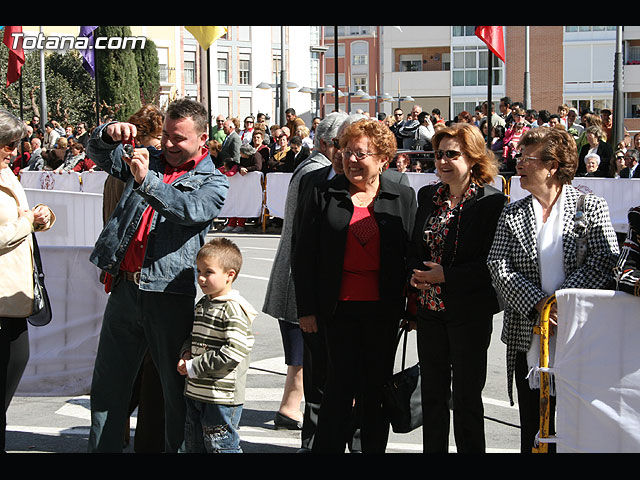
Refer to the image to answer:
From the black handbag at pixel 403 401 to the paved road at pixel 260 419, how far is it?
0.76m

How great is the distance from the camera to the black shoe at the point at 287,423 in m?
6.25

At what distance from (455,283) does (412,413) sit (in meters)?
0.82

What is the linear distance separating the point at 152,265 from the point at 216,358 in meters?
0.58

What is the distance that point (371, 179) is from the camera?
5.06 meters

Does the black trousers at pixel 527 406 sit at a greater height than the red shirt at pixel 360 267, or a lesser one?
lesser

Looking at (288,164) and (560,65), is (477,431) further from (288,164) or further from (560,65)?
(560,65)

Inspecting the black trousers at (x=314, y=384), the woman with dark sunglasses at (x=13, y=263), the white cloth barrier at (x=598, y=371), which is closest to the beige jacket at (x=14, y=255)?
the woman with dark sunglasses at (x=13, y=263)

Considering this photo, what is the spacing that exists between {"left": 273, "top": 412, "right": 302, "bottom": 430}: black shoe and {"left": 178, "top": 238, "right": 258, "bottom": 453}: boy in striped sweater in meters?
1.49

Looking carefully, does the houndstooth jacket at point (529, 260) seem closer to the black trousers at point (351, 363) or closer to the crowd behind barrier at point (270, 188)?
the black trousers at point (351, 363)

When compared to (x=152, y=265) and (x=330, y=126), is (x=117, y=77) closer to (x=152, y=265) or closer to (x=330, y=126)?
(x=330, y=126)

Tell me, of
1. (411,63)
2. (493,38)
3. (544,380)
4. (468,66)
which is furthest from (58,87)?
(544,380)

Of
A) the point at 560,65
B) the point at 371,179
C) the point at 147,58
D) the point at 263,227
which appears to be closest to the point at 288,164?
the point at 263,227

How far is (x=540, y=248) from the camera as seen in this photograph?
466cm

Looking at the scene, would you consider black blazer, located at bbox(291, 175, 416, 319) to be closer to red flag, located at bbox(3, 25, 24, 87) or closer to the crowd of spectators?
the crowd of spectators
